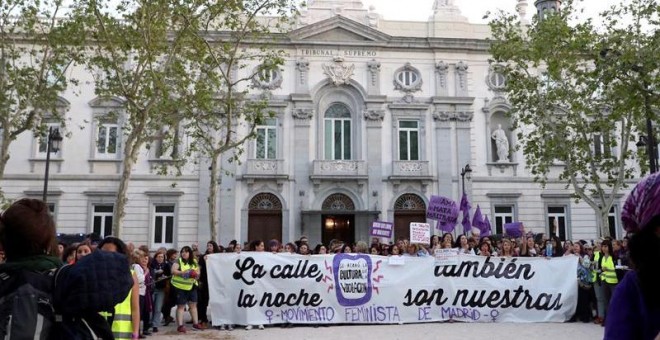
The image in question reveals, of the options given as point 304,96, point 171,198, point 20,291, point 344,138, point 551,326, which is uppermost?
point 304,96

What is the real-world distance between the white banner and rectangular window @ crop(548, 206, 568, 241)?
1727 cm

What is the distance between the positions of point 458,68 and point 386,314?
19.9m

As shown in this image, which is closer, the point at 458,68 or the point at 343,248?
the point at 343,248

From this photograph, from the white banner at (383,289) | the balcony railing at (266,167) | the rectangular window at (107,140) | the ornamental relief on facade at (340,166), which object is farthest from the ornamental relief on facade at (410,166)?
the white banner at (383,289)

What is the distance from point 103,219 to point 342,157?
1219 cm

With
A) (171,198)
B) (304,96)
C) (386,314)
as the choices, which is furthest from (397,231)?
(386,314)

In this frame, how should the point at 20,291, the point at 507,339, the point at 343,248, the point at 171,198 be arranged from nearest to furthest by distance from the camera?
the point at 20,291, the point at 507,339, the point at 343,248, the point at 171,198

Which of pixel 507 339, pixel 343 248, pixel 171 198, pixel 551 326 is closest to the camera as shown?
pixel 507 339

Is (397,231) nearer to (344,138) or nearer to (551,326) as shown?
(344,138)

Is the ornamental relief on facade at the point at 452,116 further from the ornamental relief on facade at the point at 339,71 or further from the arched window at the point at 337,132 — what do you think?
the ornamental relief on facade at the point at 339,71

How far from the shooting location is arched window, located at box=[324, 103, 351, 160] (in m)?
29.2

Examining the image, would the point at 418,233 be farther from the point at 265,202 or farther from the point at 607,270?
the point at 265,202

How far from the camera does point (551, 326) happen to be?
493 inches

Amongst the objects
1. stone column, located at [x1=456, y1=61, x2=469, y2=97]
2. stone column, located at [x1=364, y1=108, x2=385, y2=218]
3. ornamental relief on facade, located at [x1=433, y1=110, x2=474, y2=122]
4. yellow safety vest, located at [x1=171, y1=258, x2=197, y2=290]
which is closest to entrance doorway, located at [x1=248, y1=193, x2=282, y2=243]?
stone column, located at [x1=364, y1=108, x2=385, y2=218]
